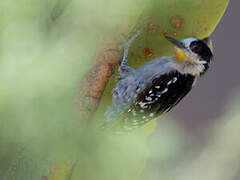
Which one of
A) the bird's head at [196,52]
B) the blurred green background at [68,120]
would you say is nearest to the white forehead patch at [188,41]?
the bird's head at [196,52]

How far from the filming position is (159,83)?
1121 mm

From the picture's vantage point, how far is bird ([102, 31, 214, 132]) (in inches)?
40.8

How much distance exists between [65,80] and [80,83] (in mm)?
94

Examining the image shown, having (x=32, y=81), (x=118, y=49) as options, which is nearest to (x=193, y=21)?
A: (x=118, y=49)

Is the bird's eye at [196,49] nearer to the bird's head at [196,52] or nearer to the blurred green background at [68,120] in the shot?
the bird's head at [196,52]

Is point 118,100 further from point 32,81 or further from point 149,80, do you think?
point 32,81

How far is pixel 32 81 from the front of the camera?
0.33 meters

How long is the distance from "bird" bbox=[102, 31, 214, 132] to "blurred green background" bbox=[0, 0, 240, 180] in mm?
496

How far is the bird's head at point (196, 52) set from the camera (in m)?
0.97

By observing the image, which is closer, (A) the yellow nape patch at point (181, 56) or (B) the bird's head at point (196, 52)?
(B) the bird's head at point (196, 52)

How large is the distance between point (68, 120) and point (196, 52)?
73 cm

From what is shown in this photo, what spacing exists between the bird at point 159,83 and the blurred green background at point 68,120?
496mm

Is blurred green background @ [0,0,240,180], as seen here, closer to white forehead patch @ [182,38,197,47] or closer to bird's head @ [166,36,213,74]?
white forehead patch @ [182,38,197,47]

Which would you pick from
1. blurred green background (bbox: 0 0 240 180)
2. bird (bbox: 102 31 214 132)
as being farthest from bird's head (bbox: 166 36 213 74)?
blurred green background (bbox: 0 0 240 180)
